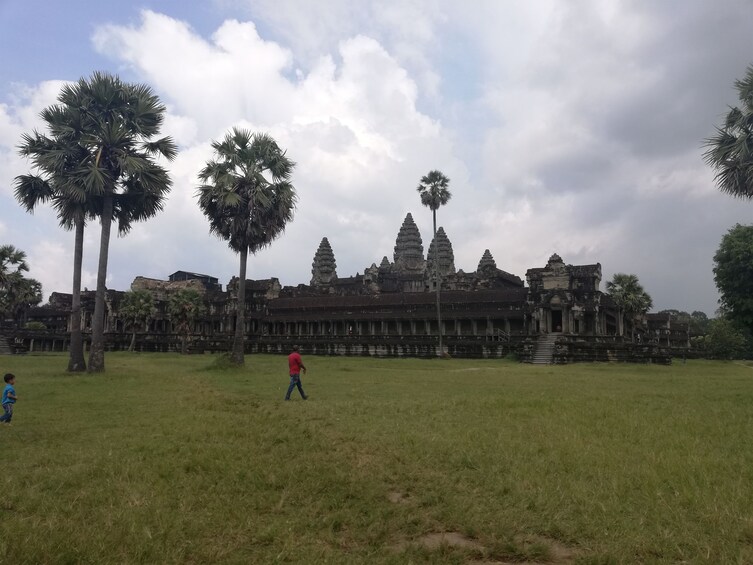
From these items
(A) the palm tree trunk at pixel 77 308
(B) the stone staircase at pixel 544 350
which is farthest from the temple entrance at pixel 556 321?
(A) the palm tree trunk at pixel 77 308

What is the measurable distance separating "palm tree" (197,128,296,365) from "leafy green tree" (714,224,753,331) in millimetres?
31726

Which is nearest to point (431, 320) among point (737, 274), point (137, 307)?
point (737, 274)

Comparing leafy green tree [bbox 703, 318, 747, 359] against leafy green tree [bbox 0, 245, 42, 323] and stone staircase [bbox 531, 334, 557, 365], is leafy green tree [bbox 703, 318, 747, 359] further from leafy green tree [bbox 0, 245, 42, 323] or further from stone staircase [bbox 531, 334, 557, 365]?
leafy green tree [bbox 0, 245, 42, 323]

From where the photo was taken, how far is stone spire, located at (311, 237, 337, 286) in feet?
306

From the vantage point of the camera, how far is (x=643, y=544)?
5367 mm

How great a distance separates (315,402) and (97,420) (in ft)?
17.8

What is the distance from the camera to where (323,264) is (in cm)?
9406

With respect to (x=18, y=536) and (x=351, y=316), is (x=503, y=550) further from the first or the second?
(x=351, y=316)

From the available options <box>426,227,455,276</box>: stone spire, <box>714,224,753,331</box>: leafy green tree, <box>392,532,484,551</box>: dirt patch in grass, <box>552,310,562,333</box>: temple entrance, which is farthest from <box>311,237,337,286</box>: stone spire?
<box>392,532,484,551</box>: dirt patch in grass

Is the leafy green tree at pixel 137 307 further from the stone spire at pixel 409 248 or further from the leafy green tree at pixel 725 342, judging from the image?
the leafy green tree at pixel 725 342

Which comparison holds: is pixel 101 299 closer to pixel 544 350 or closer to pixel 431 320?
pixel 544 350

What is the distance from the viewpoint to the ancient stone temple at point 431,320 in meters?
45.4

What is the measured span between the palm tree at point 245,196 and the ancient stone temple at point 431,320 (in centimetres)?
1943

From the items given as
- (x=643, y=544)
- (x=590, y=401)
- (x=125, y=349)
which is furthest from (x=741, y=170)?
(x=125, y=349)
